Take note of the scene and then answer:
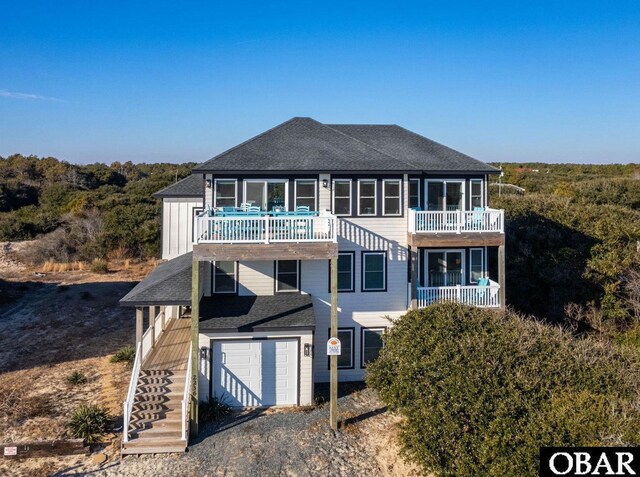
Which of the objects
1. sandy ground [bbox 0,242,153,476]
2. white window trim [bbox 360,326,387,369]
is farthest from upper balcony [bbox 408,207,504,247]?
sandy ground [bbox 0,242,153,476]

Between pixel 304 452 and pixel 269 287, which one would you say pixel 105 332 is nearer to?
pixel 269 287

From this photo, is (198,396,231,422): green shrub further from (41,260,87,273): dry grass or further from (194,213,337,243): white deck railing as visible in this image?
(41,260,87,273): dry grass

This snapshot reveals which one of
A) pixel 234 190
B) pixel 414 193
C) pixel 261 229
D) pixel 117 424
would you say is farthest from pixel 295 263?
pixel 117 424

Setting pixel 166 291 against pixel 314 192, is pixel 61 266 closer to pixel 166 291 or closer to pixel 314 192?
pixel 166 291

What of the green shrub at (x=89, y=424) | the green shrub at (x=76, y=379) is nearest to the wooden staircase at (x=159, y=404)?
the green shrub at (x=89, y=424)

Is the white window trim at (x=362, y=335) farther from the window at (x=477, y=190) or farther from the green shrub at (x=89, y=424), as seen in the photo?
the green shrub at (x=89, y=424)

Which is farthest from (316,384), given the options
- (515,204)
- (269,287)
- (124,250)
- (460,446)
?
(124,250)
